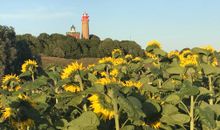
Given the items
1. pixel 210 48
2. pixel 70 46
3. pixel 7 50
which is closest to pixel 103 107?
pixel 210 48

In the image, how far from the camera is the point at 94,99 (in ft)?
9.78

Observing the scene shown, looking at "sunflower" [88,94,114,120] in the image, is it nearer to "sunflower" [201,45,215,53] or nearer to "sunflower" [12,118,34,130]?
"sunflower" [12,118,34,130]

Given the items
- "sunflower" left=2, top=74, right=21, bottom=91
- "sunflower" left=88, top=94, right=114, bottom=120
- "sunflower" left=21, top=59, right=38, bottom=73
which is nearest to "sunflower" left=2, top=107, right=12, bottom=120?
"sunflower" left=88, top=94, right=114, bottom=120

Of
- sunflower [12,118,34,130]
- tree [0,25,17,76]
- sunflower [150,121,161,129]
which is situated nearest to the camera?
sunflower [150,121,161,129]

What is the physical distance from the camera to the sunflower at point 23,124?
3813 millimetres

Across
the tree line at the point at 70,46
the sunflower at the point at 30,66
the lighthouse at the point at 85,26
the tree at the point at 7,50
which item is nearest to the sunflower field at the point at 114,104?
the sunflower at the point at 30,66

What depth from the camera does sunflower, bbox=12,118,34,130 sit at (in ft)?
12.5

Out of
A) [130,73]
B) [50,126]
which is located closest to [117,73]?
[130,73]

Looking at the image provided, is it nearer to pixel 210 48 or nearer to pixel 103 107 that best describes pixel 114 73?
pixel 210 48

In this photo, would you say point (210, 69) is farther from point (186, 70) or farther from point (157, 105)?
point (157, 105)

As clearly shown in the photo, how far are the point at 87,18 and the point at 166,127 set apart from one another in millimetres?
94045

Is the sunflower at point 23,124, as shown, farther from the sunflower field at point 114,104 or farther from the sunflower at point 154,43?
the sunflower at point 154,43

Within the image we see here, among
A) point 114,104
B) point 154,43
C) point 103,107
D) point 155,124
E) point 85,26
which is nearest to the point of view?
point 114,104

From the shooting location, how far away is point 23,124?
3840 millimetres
